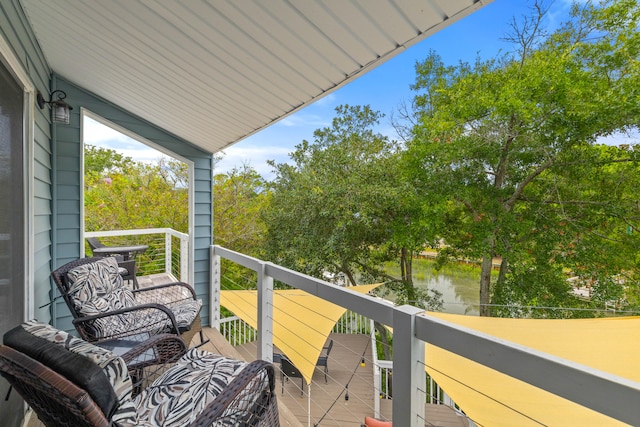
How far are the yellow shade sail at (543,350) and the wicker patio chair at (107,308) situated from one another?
74.3 inches

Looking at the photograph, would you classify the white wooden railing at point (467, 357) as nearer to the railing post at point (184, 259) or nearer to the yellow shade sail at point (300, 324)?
the yellow shade sail at point (300, 324)

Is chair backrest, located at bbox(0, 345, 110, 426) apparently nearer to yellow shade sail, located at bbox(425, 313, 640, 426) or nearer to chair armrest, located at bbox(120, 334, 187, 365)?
chair armrest, located at bbox(120, 334, 187, 365)

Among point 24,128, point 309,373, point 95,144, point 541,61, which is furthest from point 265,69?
point 95,144

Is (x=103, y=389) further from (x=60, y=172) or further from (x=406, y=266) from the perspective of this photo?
(x=406, y=266)

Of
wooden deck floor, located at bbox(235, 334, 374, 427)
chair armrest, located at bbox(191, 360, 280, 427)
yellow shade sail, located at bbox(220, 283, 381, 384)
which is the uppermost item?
chair armrest, located at bbox(191, 360, 280, 427)

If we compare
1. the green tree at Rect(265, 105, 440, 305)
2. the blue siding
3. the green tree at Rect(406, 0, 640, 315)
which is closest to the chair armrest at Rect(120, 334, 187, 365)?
the blue siding

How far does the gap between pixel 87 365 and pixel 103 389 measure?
0.09 m

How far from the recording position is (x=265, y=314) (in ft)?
9.20

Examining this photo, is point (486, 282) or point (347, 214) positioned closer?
point (347, 214)

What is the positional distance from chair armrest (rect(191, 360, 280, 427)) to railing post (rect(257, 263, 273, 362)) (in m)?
1.17

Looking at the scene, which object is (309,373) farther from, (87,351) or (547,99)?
(547,99)

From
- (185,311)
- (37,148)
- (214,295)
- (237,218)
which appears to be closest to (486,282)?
(237,218)

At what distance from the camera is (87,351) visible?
1.12m

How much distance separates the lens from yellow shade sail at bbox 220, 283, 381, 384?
4.10 metres
